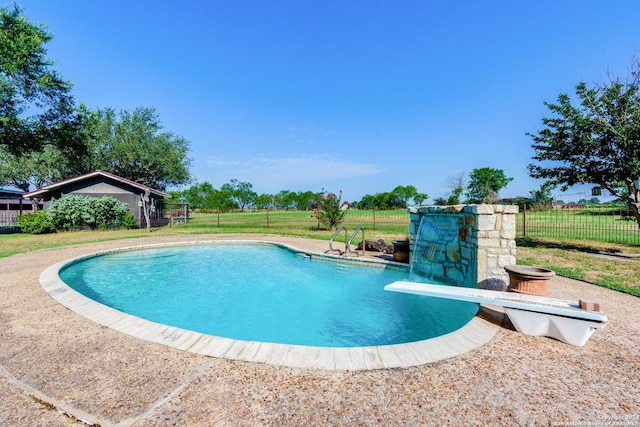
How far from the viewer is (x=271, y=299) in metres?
5.41

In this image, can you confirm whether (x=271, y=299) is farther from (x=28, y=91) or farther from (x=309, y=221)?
(x=28, y=91)

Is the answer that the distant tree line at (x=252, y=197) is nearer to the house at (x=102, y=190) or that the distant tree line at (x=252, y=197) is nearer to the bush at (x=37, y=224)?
the house at (x=102, y=190)

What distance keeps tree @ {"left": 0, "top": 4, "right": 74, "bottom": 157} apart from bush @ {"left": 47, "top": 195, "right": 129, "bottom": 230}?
13.0ft

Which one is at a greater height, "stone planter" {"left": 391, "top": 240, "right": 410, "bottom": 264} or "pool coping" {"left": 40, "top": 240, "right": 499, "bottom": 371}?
"stone planter" {"left": 391, "top": 240, "right": 410, "bottom": 264}

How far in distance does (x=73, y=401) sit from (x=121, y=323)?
4.82 ft

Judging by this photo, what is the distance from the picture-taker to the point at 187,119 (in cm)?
1766

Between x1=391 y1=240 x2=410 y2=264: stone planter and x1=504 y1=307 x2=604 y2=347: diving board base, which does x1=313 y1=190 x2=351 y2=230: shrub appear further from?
x1=504 y1=307 x2=604 y2=347: diving board base

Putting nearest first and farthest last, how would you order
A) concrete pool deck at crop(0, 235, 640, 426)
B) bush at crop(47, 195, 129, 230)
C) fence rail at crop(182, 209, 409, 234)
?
concrete pool deck at crop(0, 235, 640, 426), bush at crop(47, 195, 129, 230), fence rail at crop(182, 209, 409, 234)

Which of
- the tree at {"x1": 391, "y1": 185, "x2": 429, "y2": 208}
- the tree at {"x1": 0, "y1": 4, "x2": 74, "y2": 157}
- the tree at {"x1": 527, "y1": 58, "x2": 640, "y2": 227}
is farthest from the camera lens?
the tree at {"x1": 391, "y1": 185, "x2": 429, "y2": 208}

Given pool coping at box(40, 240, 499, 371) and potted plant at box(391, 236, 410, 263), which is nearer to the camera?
pool coping at box(40, 240, 499, 371)

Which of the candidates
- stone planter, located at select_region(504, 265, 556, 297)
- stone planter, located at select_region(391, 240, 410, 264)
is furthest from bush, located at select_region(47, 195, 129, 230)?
stone planter, located at select_region(504, 265, 556, 297)

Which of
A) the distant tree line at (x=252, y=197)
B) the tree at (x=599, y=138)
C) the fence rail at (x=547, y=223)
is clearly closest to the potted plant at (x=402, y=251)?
the fence rail at (x=547, y=223)

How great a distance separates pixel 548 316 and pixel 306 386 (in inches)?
98.3

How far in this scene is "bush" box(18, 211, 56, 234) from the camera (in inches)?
529
